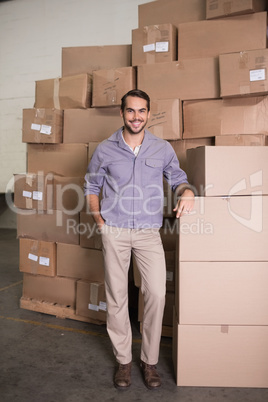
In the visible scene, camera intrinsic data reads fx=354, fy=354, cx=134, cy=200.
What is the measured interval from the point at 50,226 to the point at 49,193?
10.6 inches

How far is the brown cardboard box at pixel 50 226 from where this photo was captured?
2.77m

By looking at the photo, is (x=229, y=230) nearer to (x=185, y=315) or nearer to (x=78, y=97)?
(x=185, y=315)

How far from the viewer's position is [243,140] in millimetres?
2248

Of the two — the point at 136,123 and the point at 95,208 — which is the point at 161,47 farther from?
the point at 95,208

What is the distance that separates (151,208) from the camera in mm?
1921

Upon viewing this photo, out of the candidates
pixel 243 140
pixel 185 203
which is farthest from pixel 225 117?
pixel 185 203

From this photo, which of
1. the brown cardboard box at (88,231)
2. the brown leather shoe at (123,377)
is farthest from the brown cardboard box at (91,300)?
the brown leather shoe at (123,377)

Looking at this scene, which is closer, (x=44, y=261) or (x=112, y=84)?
(x=112, y=84)

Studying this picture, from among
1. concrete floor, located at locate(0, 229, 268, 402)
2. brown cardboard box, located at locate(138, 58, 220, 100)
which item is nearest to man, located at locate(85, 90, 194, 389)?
concrete floor, located at locate(0, 229, 268, 402)

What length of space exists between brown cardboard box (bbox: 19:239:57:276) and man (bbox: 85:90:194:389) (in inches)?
40.1

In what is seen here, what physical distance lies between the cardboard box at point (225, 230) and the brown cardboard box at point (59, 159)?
1.18m

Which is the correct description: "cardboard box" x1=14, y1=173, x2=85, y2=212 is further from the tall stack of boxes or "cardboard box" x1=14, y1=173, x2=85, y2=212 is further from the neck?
the neck

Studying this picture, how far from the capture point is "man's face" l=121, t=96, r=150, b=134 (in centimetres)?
188

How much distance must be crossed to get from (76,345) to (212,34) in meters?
2.27
